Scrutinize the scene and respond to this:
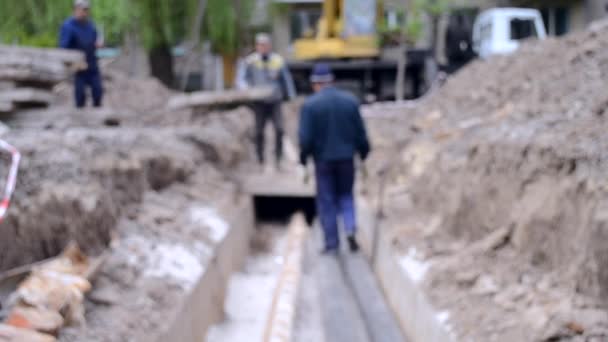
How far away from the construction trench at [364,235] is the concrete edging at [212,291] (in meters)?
0.02

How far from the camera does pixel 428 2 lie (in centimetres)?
2184

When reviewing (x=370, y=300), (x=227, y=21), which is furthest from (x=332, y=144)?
(x=227, y=21)

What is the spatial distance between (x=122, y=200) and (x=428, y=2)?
17.4 m

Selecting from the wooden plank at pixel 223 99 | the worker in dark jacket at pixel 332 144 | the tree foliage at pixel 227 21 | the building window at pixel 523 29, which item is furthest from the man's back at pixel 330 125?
the tree foliage at pixel 227 21

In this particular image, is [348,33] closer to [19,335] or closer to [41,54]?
[41,54]

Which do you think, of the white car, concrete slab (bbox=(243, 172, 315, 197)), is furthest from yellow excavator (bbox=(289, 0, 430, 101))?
concrete slab (bbox=(243, 172, 315, 197))

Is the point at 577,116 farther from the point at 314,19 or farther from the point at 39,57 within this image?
the point at 314,19

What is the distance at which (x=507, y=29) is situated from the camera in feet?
56.9

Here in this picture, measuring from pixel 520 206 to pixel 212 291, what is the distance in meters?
2.42

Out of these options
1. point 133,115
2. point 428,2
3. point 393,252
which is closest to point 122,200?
point 393,252

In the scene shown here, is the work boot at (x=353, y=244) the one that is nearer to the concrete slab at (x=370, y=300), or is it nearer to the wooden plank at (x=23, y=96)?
the concrete slab at (x=370, y=300)

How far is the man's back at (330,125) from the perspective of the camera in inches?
287

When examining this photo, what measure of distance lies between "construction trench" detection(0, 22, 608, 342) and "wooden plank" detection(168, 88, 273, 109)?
0.83m

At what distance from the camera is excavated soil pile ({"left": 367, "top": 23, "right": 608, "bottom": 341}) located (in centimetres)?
383
